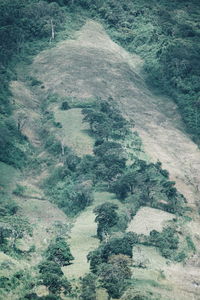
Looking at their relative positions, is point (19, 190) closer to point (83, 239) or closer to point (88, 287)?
point (83, 239)

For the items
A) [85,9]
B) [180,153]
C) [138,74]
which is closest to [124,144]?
[180,153]

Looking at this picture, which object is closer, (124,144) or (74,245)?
(74,245)

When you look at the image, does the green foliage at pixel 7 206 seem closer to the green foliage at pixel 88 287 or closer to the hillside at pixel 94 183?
the hillside at pixel 94 183

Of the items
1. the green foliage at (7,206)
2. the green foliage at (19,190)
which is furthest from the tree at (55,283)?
the green foliage at (19,190)

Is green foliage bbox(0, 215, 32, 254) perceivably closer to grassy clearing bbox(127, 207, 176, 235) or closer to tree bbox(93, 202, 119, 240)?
tree bbox(93, 202, 119, 240)

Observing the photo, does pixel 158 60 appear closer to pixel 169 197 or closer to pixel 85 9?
pixel 85 9

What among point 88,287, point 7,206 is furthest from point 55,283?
point 7,206
